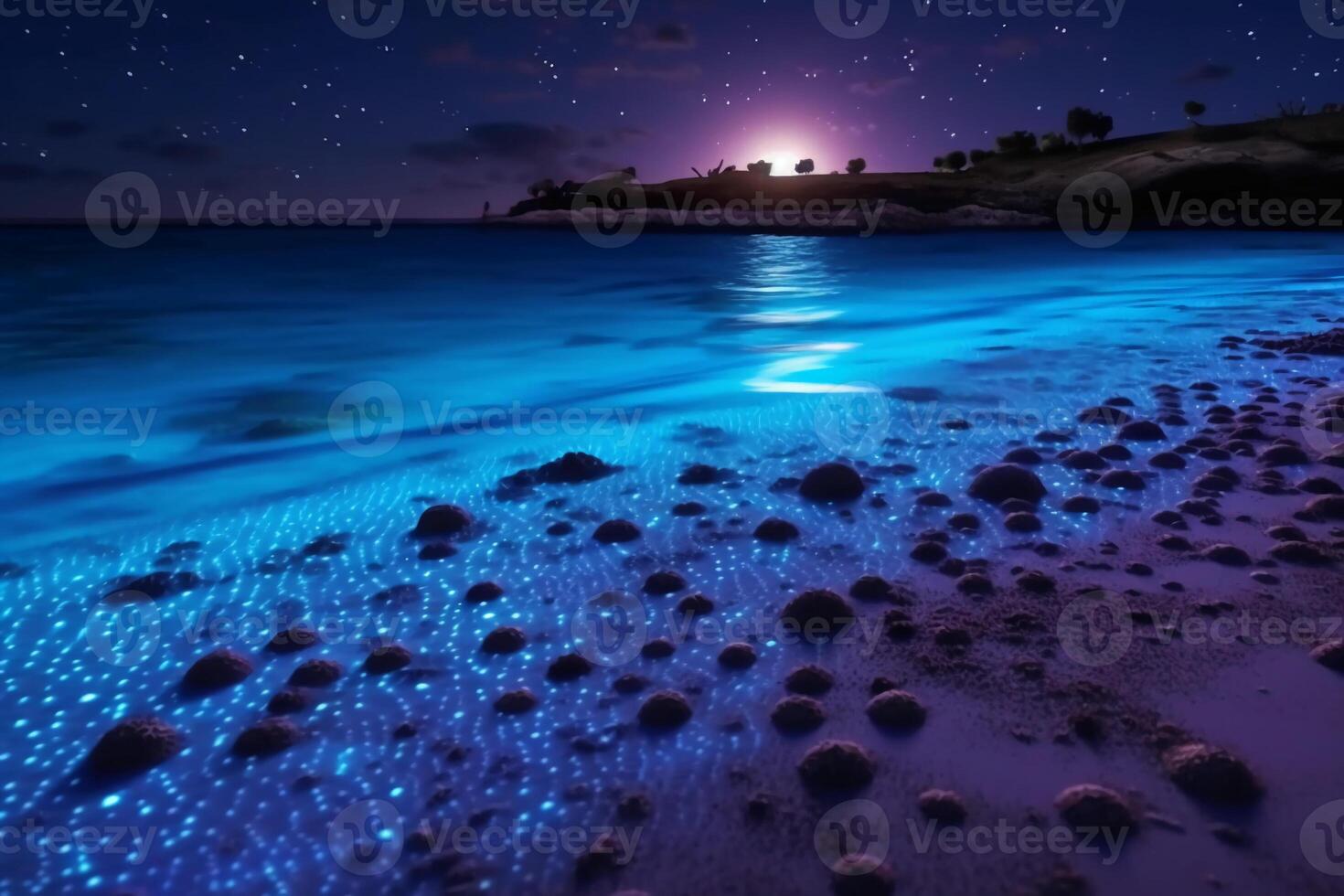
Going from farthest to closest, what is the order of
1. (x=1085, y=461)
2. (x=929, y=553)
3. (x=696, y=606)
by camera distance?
(x=1085, y=461) < (x=929, y=553) < (x=696, y=606)

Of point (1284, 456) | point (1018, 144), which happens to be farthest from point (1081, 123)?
point (1284, 456)

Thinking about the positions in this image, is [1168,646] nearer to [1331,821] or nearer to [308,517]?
[1331,821]

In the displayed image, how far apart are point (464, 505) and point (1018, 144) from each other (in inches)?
4105

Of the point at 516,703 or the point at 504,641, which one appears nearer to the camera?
the point at 516,703

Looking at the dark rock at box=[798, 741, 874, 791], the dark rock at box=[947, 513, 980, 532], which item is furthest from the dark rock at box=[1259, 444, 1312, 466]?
the dark rock at box=[798, 741, 874, 791]

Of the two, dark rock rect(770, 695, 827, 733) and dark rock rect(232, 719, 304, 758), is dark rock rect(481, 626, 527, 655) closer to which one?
dark rock rect(232, 719, 304, 758)

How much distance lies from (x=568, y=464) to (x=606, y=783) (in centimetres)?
344

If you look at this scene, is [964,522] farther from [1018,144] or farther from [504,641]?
[1018,144]

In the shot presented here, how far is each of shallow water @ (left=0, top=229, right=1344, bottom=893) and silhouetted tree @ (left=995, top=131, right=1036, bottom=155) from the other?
8590cm

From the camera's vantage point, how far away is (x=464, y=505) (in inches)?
212

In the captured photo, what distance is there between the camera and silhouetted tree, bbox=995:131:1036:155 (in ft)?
303

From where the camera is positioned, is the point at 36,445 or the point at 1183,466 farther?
the point at 36,445

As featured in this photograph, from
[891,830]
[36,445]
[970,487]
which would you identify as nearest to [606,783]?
[891,830]

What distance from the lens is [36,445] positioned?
8086 mm
